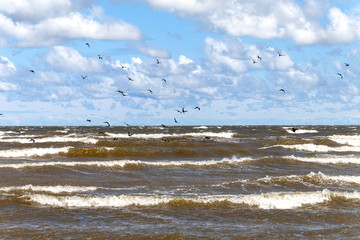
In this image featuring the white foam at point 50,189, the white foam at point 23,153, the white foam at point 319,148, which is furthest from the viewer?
the white foam at point 319,148

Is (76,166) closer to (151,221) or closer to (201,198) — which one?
(201,198)

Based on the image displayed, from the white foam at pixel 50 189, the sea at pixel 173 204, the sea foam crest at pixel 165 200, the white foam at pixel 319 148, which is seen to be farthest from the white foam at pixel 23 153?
the white foam at pixel 319 148

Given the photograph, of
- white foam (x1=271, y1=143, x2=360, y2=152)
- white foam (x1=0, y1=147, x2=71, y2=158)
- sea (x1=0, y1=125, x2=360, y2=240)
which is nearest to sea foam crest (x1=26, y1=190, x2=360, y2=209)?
sea (x1=0, y1=125, x2=360, y2=240)

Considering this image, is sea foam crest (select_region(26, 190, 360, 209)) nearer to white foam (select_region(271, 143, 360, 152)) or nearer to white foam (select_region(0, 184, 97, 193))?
white foam (select_region(0, 184, 97, 193))

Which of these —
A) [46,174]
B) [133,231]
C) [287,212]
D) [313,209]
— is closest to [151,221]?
[133,231]

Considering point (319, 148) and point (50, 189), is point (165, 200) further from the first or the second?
point (319, 148)

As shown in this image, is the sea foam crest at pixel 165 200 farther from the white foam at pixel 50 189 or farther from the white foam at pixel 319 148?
the white foam at pixel 319 148

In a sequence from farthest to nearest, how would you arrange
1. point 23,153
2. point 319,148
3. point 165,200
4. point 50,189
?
1. point 319,148
2. point 23,153
3. point 50,189
4. point 165,200

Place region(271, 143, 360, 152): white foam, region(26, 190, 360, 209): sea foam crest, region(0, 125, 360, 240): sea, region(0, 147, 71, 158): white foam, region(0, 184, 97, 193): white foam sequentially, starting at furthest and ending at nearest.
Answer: region(271, 143, 360, 152): white foam, region(0, 147, 71, 158): white foam, region(0, 184, 97, 193): white foam, region(26, 190, 360, 209): sea foam crest, region(0, 125, 360, 240): sea

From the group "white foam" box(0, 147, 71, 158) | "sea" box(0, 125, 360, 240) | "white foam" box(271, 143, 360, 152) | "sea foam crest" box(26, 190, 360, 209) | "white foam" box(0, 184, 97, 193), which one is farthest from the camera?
"white foam" box(271, 143, 360, 152)

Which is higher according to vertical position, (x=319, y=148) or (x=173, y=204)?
(x=319, y=148)

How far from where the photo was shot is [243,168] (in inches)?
1029

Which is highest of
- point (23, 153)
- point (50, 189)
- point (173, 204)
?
point (23, 153)

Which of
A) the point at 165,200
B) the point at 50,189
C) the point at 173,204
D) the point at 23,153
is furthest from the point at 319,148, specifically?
the point at 50,189
